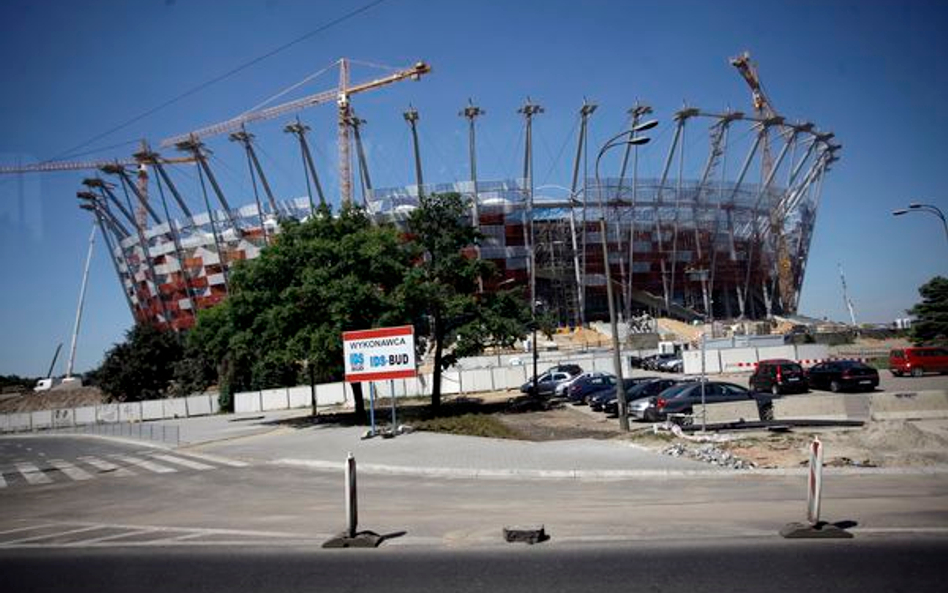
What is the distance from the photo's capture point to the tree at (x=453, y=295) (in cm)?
3012

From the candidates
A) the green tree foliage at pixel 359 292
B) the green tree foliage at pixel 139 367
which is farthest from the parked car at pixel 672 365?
the green tree foliage at pixel 139 367

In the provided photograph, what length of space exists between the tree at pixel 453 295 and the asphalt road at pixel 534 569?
72.4 ft

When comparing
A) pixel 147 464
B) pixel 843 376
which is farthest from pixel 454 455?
pixel 843 376

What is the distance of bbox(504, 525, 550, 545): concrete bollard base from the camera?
25.5ft

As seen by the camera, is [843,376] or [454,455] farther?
[843,376]

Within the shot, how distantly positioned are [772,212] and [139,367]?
92893mm

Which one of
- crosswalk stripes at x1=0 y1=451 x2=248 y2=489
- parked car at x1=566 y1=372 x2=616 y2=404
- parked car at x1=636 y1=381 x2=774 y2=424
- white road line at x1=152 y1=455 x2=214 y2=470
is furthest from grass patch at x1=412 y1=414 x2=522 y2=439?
parked car at x1=566 y1=372 x2=616 y2=404

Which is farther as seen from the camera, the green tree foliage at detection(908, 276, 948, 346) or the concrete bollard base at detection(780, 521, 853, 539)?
the green tree foliage at detection(908, 276, 948, 346)

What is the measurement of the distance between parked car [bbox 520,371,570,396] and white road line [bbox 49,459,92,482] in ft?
74.7

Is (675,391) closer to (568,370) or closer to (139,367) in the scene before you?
(568,370)

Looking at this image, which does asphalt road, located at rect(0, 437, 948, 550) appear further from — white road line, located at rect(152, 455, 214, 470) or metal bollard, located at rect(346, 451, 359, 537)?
white road line, located at rect(152, 455, 214, 470)

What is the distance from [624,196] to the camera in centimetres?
8950

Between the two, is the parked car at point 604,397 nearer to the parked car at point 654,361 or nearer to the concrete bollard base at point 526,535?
the concrete bollard base at point 526,535

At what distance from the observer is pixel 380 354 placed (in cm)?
2384
